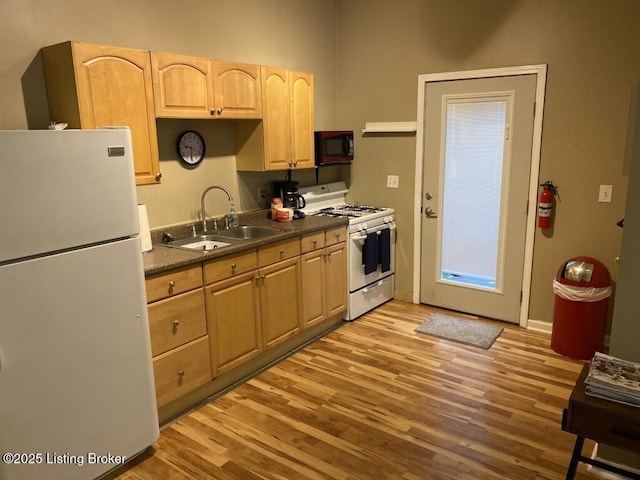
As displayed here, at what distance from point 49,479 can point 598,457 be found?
2507 mm

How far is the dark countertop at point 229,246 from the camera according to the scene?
2.69 m

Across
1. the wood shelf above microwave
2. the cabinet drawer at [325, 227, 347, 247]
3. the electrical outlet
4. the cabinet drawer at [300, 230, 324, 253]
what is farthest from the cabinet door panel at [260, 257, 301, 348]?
the electrical outlet

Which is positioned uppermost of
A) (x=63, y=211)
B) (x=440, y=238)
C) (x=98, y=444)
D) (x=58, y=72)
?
(x=58, y=72)

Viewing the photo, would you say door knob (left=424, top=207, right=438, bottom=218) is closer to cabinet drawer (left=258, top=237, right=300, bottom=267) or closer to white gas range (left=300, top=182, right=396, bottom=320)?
white gas range (left=300, top=182, right=396, bottom=320)

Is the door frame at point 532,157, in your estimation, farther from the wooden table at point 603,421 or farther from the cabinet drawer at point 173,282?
the cabinet drawer at point 173,282

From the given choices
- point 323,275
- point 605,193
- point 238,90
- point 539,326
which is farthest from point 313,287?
point 605,193

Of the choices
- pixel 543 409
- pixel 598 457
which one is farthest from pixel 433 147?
pixel 598 457

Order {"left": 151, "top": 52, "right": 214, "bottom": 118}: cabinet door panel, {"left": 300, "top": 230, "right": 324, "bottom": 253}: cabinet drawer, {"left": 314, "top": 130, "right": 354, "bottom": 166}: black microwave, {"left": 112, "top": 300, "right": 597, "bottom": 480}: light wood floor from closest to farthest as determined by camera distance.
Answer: {"left": 112, "top": 300, "right": 597, "bottom": 480}: light wood floor
{"left": 151, "top": 52, "right": 214, "bottom": 118}: cabinet door panel
{"left": 300, "top": 230, "right": 324, "bottom": 253}: cabinet drawer
{"left": 314, "top": 130, "right": 354, "bottom": 166}: black microwave

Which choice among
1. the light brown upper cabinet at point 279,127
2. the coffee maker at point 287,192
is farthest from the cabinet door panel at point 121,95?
the coffee maker at point 287,192

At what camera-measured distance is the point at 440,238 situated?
14.5 feet

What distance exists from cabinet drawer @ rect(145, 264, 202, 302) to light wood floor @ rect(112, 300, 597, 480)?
2.57 ft

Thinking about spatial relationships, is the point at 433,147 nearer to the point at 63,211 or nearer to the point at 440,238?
the point at 440,238

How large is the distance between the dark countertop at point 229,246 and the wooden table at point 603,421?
6.50ft

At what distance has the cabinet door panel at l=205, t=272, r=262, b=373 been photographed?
2.99 metres
